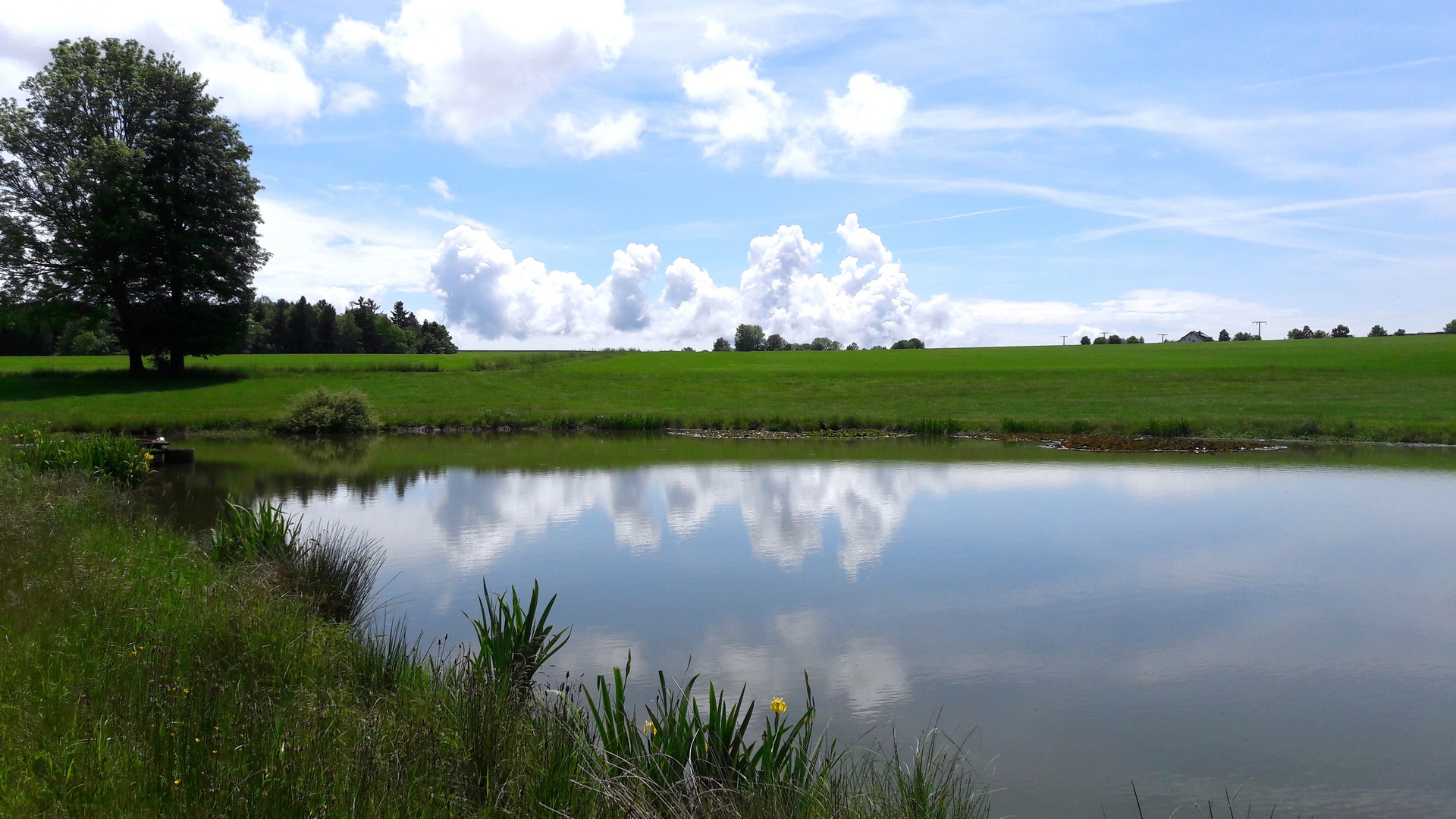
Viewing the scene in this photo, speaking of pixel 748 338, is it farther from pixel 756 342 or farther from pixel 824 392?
pixel 824 392

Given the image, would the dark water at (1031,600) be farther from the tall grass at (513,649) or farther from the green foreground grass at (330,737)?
the green foreground grass at (330,737)

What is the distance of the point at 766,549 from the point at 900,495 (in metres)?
5.72

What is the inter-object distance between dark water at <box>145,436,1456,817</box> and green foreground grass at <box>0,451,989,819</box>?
110 cm

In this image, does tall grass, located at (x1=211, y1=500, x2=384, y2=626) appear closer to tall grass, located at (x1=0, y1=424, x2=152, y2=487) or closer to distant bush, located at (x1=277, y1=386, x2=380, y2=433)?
tall grass, located at (x1=0, y1=424, x2=152, y2=487)

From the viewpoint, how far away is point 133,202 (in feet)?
120

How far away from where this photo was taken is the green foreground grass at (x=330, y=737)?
141 inches

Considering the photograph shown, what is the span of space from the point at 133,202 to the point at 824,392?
32.0 m

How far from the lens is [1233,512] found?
15000mm

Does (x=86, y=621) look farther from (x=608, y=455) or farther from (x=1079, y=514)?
(x=608, y=455)

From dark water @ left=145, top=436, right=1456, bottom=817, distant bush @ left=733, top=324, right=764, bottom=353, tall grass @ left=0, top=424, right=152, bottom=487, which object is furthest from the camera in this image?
distant bush @ left=733, top=324, right=764, bottom=353

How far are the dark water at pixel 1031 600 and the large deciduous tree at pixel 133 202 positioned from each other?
22.5 m

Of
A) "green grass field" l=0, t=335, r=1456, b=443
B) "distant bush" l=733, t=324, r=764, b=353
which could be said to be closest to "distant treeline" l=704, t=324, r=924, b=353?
"distant bush" l=733, t=324, r=764, b=353

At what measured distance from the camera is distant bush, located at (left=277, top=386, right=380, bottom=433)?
107 ft

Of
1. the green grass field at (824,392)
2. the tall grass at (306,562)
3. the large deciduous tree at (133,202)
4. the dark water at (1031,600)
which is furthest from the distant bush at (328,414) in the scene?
the tall grass at (306,562)
